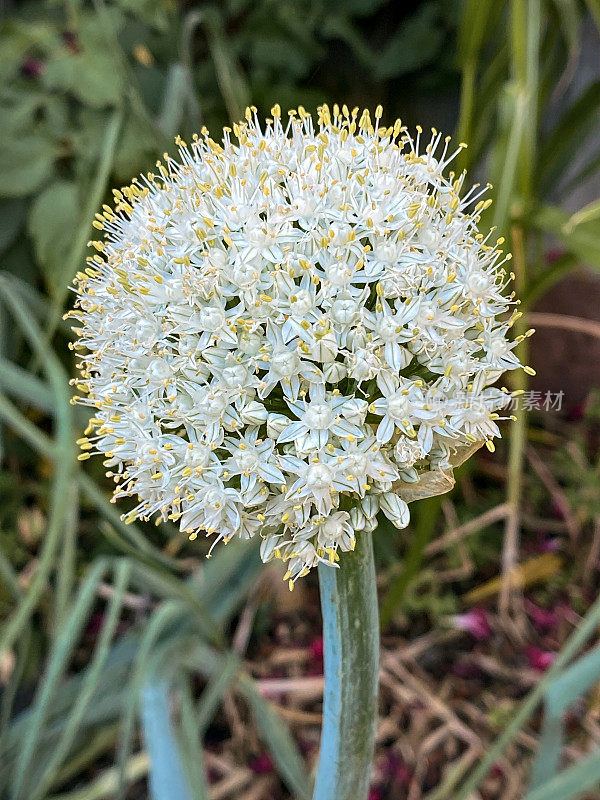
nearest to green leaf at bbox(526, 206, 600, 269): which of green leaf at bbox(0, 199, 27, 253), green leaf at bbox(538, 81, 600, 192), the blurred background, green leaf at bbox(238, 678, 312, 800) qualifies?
the blurred background

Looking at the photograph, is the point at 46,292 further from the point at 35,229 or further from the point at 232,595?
the point at 232,595

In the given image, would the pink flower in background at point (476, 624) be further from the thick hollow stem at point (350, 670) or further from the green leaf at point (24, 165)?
the green leaf at point (24, 165)

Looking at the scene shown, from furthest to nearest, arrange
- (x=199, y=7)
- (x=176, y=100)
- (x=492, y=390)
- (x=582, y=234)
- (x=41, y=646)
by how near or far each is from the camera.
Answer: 1. (x=199, y=7)
2. (x=41, y=646)
3. (x=176, y=100)
4. (x=582, y=234)
5. (x=492, y=390)

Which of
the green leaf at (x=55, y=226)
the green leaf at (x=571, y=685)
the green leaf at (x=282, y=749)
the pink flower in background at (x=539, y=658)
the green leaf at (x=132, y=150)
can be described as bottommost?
the pink flower in background at (x=539, y=658)

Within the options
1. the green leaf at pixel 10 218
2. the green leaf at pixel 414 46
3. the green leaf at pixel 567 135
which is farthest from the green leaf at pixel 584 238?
the green leaf at pixel 10 218

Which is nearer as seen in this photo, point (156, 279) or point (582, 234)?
point (156, 279)

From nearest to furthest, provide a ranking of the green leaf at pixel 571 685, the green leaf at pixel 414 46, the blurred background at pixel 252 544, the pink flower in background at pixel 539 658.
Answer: the green leaf at pixel 571 685 → the blurred background at pixel 252 544 → the pink flower in background at pixel 539 658 → the green leaf at pixel 414 46

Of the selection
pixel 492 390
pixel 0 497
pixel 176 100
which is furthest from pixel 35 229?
pixel 492 390
